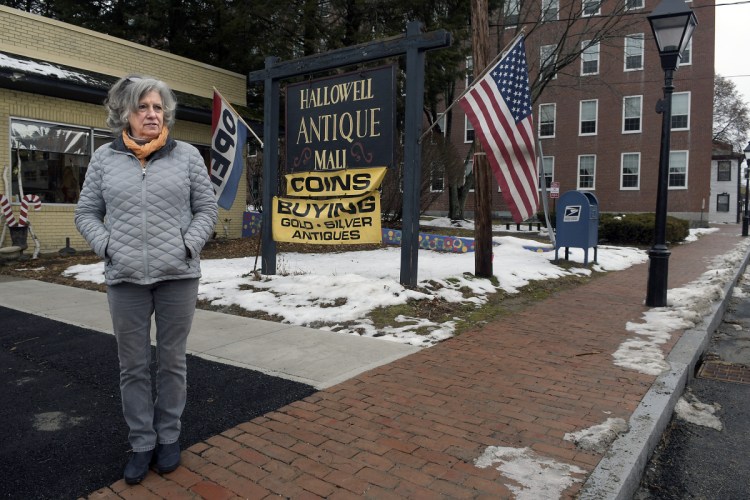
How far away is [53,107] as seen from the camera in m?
12.5

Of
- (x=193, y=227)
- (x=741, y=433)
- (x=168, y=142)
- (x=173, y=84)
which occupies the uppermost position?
(x=173, y=84)

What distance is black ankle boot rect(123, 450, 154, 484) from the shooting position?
2.74 metres

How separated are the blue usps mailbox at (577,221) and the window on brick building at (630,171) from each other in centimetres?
2810

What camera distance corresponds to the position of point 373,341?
5504 millimetres

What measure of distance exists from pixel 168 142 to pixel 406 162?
490 centimetres

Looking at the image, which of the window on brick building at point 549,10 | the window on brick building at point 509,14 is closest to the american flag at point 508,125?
the window on brick building at point 509,14

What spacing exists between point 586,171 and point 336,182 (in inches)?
1334

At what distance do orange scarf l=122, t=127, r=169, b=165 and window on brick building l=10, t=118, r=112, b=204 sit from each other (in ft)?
37.4

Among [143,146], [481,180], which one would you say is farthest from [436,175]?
[143,146]

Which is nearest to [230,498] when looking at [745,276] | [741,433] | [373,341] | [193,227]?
[193,227]

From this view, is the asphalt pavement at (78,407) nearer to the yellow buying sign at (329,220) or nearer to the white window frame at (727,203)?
the yellow buying sign at (329,220)

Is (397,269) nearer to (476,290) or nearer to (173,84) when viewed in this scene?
(476,290)

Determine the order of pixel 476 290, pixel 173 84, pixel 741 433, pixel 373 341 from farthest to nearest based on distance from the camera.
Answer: pixel 173 84 → pixel 476 290 → pixel 373 341 → pixel 741 433

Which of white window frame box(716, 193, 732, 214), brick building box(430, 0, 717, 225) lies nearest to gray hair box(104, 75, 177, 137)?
brick building box(430, 0, 717, 225)
